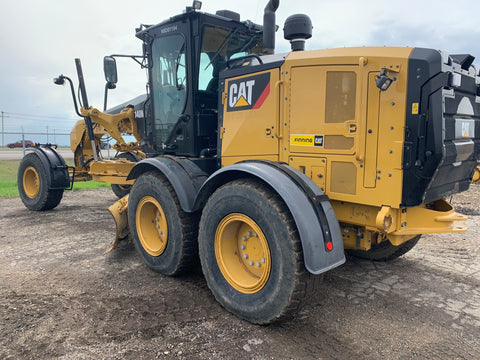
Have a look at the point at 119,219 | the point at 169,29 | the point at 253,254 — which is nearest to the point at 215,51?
the point at 169,29

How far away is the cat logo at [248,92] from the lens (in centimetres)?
340

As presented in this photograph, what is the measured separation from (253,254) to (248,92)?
1.56m

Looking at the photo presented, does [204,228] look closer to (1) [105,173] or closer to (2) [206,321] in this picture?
(2) [206,321]

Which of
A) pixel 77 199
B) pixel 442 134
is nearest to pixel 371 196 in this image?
pixel 442 134

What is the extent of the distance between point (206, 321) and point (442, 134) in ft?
7.72

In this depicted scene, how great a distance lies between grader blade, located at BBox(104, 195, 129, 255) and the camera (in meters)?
4.68

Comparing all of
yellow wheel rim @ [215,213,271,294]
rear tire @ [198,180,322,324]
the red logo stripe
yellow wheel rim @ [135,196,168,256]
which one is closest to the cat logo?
the red logo stripe

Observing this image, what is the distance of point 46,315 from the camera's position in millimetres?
3115

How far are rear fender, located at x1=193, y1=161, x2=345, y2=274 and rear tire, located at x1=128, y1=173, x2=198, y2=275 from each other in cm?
108

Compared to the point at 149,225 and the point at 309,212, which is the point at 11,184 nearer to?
the point at 149,225

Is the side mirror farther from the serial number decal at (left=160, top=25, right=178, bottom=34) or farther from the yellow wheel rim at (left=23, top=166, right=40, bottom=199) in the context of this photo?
the yellow wheel rim at (left=23, top=166, right=40, bottom=199)

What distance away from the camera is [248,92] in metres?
3.54

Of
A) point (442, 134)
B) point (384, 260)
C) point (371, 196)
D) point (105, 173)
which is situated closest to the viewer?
point (442, 134)

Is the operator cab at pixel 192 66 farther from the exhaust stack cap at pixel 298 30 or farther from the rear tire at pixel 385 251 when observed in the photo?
the rear tire at pixel 385 251
